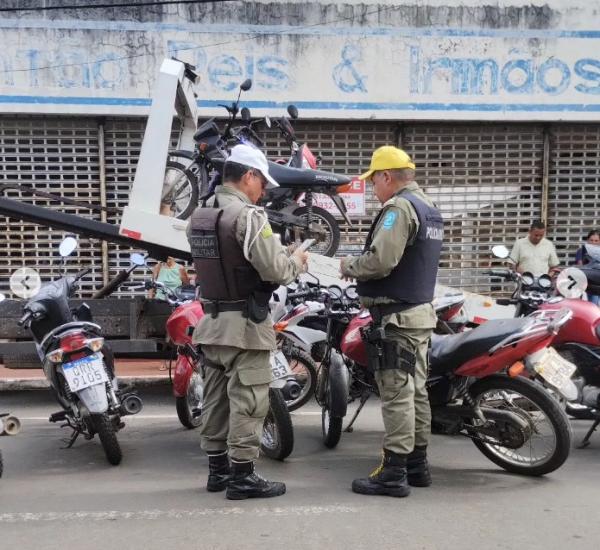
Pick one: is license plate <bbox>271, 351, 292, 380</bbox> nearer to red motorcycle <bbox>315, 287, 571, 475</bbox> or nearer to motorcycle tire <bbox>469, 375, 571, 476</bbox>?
red motorcycle <bbox>315, 287, 571, 475</bbox>

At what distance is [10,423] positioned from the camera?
12.9 feet

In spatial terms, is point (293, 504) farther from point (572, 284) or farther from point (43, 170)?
point (43, 170)

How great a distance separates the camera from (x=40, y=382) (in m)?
7.22

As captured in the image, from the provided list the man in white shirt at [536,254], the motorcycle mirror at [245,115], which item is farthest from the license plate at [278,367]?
the man in white shirt at [536,254]

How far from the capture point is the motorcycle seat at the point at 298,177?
604 centimetres

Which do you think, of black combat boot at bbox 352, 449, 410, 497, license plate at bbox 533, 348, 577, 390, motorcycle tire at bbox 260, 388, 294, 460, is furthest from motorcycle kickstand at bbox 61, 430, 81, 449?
license plate at bbox 533, 348, 577, 390

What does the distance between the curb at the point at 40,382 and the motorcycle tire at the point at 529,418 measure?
13.5ft

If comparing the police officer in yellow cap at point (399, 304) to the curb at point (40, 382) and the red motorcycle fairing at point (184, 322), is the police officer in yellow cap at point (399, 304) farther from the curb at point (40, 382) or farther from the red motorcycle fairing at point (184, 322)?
the curb at point (40, 382)

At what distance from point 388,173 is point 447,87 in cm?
684

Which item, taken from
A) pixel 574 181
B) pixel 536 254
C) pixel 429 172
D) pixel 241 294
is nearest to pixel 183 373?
pixel 241 294

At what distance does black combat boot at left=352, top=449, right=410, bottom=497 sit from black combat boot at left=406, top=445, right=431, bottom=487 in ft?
0.53

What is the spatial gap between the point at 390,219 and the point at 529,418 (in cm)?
144

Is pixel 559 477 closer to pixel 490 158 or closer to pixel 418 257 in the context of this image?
pixel 418 257

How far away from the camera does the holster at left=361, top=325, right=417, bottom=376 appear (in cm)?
375
